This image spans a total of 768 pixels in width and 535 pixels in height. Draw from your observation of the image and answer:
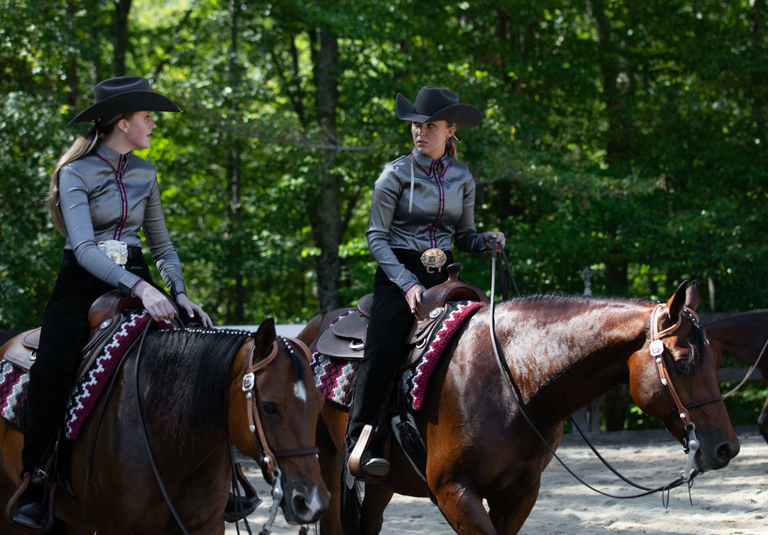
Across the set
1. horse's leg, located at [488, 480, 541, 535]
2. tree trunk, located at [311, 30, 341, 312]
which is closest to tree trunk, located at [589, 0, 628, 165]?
tree trunk, located at [311, 30, 341, 312]

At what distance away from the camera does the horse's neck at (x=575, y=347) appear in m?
3.00

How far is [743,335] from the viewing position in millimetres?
7266

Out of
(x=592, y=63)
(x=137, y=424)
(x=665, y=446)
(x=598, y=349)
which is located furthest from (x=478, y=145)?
(x=137, y=424)

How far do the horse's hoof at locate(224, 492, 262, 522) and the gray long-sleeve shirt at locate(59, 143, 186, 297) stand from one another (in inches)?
40.1

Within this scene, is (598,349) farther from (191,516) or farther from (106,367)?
(106,367)

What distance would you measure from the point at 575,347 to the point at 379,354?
973mm

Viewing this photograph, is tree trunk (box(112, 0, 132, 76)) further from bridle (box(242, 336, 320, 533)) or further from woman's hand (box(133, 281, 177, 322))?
bridle (box(242, 336, 320, 533))

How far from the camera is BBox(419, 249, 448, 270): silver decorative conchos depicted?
380 centimetres

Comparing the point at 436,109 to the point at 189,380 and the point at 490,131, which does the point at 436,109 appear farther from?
the point at 490,131

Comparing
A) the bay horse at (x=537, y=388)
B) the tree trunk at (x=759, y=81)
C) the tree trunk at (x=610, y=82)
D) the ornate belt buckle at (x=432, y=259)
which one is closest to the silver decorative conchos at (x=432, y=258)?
the ornate belt buckle at (x=432, y=259)

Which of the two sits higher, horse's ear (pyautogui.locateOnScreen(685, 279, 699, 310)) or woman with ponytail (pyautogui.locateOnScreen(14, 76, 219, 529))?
woman with ponytail (pyautogui.locateOnScreen(14, 76, 219, 529))

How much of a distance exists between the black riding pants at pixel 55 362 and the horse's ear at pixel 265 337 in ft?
3.28

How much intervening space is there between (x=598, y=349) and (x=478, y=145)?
776cm

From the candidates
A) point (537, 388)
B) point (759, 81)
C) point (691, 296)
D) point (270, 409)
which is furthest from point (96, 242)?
point (759, 81)
